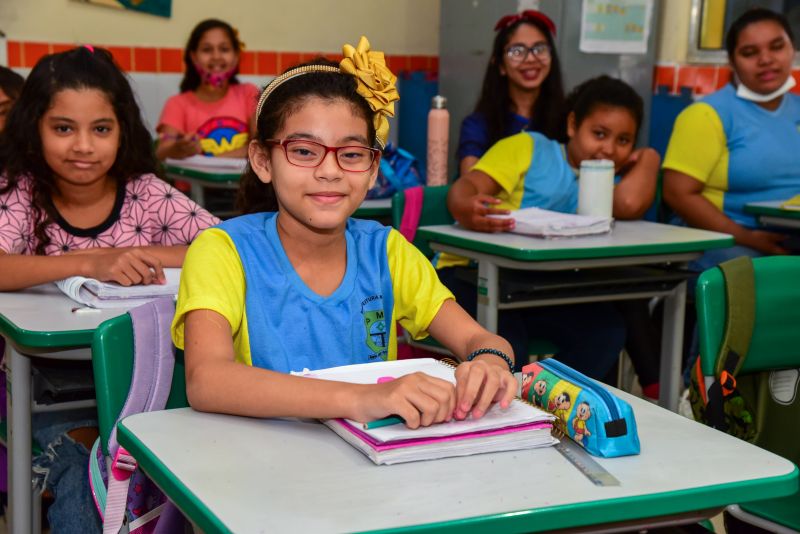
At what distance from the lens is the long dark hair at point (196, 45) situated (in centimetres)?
514

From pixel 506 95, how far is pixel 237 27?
204 centimetres

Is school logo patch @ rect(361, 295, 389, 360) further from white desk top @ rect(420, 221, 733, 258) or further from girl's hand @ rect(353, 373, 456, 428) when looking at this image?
white desk top @ rect(420, 221, 733, 258)

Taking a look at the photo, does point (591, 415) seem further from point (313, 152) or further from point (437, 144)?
point (437, 144)

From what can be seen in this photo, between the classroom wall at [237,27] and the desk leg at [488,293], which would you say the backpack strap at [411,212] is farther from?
the classroom wall at [237,27]

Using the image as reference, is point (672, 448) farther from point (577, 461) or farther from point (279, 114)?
point (279, 114)

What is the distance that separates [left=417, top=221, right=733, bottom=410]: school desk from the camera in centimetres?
271

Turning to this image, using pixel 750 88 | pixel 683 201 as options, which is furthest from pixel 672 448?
pixel 750 88

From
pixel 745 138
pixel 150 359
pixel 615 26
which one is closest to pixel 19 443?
pixel 150 359

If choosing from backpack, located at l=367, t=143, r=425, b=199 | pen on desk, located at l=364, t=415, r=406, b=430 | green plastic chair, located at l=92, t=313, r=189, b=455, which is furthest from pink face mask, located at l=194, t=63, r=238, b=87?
pen on desk, located at l=364, t=415, r=406, b=430

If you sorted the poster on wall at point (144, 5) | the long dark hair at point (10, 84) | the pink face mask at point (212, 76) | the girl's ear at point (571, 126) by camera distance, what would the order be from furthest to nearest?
the pink face mask at point (212, 76) < the poster on wall at point (144, 5) < the girl's ear at point (571, 126) < the long dark hair at point (10, 84)

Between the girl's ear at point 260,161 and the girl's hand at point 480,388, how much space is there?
60cm

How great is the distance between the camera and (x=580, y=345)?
2984 mm

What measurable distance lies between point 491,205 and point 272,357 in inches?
65.0

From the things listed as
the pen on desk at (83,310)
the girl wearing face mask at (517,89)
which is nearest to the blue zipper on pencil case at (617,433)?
the pen on desk at (83,310)
